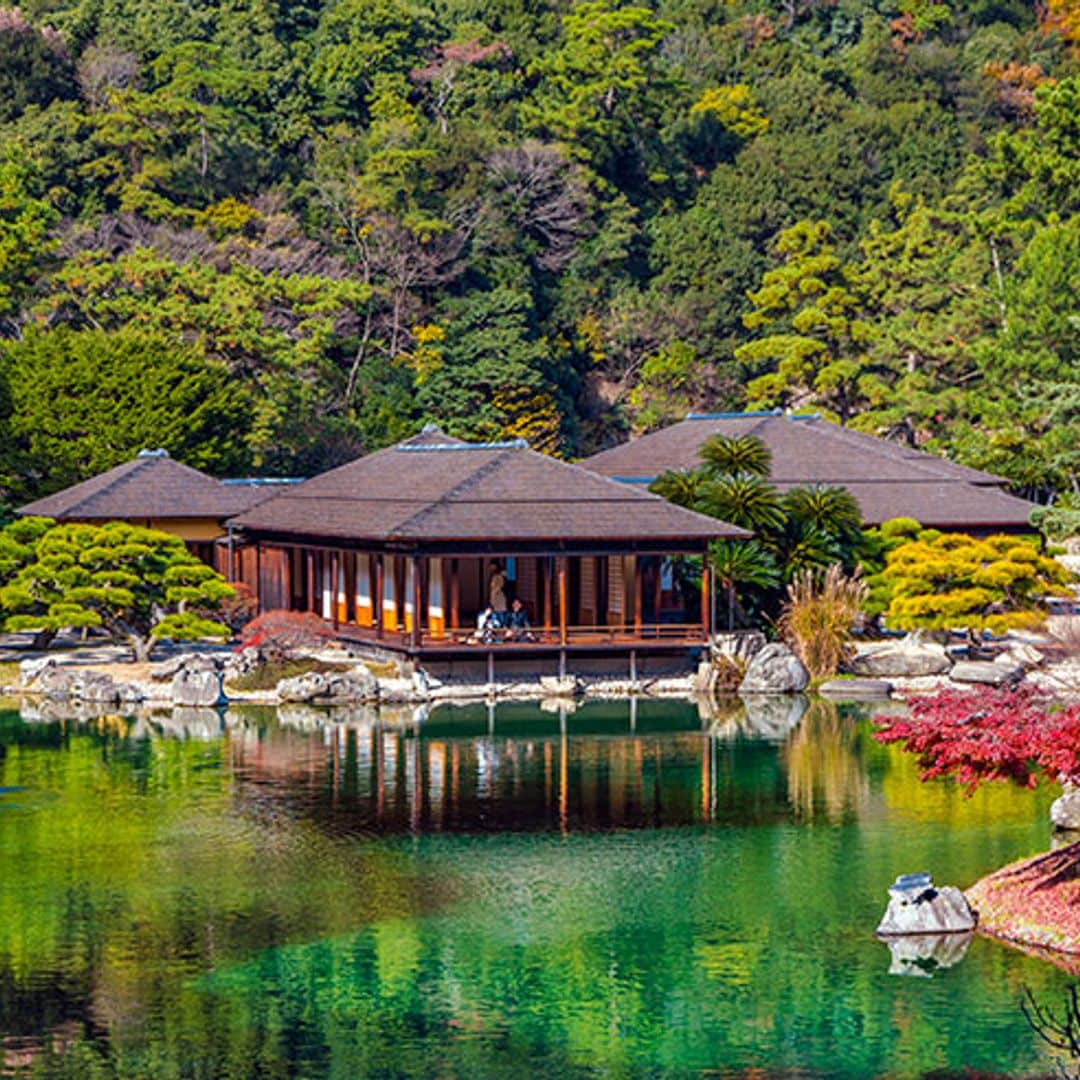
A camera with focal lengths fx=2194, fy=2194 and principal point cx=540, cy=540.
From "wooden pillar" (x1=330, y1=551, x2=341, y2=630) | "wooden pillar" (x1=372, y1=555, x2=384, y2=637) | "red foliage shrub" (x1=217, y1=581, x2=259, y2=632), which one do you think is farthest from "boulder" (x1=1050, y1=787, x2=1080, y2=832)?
"red foliage shrub" (x1=217, y1=581, x2=259, y2=632)

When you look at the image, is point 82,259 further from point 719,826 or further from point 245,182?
point 719,826

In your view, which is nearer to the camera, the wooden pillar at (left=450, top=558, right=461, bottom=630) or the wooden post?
the wooden post

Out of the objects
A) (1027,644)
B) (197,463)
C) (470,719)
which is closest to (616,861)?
(470,719)

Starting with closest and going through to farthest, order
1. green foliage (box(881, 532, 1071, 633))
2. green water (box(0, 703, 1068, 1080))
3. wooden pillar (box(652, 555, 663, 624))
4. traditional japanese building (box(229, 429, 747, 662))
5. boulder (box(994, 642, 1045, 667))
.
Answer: green water (box(0, 703, 1068, 1080)), traditional japanese building (box(229, 429, 747, 662)), boulder (box(994, 642, 1045, 667)), green foliage (box(881, 532, 1071, 633)), wooden pillar (box(652, 555, 663, 624))

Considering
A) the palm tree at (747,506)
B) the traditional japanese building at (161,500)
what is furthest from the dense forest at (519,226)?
the palm tree at (747,506)

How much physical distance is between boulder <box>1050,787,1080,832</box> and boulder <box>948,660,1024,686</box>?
11437mm

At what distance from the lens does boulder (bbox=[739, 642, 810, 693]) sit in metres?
38.1

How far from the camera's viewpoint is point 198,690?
3641 cm

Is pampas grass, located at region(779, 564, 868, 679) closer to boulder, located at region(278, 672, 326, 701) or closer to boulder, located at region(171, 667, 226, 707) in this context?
boulder, located at region(278, 672, 326, 701)

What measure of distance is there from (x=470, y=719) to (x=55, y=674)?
A: 25.9ft

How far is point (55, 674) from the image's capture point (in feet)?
125

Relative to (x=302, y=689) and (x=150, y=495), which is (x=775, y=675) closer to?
(x=302, y=689)

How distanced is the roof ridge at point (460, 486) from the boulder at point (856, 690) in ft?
24.3

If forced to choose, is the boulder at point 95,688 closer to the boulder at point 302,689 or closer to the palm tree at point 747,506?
the boulder at point 302,689
